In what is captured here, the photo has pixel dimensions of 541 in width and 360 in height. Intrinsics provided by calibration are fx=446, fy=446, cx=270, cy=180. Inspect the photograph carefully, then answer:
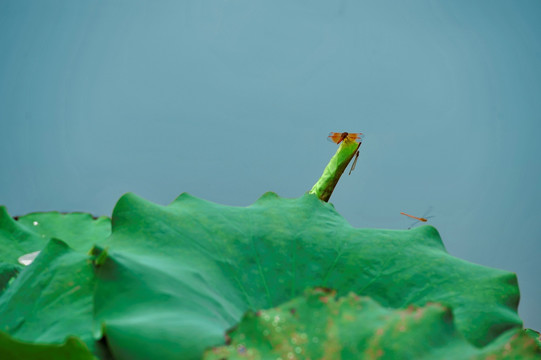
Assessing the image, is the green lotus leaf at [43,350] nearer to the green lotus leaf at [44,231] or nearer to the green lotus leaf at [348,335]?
the green lotus leaf at [348,335]

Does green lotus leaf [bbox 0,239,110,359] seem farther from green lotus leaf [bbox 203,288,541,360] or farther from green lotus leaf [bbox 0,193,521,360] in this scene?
green lotus leaf [bbox 203,288,541,360]

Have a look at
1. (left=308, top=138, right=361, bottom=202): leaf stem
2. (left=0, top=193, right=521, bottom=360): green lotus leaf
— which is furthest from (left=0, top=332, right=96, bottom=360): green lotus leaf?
(left=308, top=138, right=361, bottom=202): leaf stem

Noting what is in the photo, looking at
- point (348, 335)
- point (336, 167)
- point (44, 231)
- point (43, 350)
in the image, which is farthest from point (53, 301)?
point (336, 167)

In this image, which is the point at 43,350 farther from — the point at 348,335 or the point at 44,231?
the point at 44,231

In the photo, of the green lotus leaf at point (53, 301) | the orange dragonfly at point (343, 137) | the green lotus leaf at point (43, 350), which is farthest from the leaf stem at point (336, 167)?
the green lotus leaf at point (43, 350)

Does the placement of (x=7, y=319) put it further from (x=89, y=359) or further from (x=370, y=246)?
(x=370, y=246)

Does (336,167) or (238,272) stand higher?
(336,167)

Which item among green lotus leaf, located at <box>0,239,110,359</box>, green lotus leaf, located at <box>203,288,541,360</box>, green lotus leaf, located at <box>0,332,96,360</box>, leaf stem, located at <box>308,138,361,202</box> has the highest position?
leaf stem, located at <box>308,138,361,202</box>
